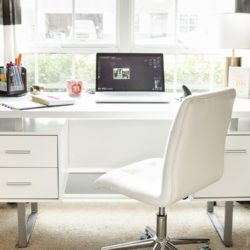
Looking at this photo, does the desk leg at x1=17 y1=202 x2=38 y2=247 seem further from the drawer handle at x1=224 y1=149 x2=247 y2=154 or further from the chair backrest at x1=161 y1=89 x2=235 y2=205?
the drawer handle at x1=224 y1=149 x2=247 y2=154

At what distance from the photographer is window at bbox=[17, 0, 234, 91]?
3.24 meters

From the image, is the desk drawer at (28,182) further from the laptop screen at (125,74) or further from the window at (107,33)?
the window at (107,33)

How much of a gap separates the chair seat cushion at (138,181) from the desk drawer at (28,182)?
26cm

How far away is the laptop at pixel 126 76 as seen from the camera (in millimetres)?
2893

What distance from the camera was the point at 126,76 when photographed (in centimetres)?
290

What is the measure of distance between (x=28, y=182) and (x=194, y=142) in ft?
2.97

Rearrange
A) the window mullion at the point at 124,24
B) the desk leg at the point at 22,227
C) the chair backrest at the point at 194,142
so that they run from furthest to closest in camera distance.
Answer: the window mullion at the point at 124,24 < the desk leg at the point at 22,227 < the chair backrest at the point at 194,142

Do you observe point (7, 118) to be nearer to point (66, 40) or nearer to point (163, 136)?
point (66, 40)

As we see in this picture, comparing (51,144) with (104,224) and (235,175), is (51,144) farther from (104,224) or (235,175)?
(235,175)

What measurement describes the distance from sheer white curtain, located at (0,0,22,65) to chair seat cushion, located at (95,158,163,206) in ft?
3.66

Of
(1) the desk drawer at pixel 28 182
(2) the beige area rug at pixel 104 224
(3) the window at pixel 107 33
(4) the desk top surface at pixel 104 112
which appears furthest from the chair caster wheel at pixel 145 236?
(3) the window at pixel 107 33

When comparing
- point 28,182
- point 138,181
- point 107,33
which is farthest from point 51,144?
point 107,33

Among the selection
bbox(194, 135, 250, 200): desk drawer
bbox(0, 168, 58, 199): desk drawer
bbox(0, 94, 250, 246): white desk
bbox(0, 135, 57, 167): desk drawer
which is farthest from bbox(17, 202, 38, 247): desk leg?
bbox(194, 135, 250, 200): desk drawer

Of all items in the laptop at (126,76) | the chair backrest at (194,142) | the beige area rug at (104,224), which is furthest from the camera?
the laptop at (126,76)
